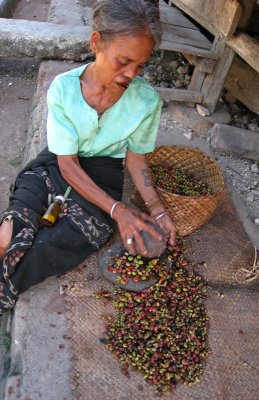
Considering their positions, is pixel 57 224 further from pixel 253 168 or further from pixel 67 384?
pixel 253 168

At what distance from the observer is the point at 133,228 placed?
2.17m

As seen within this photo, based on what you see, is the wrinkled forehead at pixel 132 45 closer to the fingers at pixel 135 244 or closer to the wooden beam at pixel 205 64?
the fingers at pixel 135 244

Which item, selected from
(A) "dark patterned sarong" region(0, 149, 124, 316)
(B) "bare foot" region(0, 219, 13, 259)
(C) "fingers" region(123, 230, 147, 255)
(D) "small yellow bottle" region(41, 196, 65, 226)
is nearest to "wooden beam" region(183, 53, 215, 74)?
(A) "dark patterned sarong" region(0, 149, 124, 316)

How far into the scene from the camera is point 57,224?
2357 millimetres

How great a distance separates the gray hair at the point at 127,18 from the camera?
1.90m

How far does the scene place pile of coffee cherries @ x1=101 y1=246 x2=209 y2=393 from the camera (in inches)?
79.0

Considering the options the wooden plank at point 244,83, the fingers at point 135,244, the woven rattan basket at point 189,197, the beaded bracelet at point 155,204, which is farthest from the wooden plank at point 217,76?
the fingers at point 135,244

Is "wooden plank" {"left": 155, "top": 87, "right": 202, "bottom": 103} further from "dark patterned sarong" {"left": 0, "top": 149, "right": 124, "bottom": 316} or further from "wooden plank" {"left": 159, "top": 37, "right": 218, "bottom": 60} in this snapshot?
"dark patterned sarong" {"left": 0, "top": 149, "right": 124, "bottom": 316}

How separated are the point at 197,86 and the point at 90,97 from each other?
84.7 inches

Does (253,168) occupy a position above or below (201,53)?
below

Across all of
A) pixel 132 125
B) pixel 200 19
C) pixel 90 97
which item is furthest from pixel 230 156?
pixel 90 97

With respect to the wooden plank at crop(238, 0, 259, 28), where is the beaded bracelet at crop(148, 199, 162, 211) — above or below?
below

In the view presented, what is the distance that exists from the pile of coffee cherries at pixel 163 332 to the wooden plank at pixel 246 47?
211 centimetres

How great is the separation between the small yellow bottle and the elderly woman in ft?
0.11
